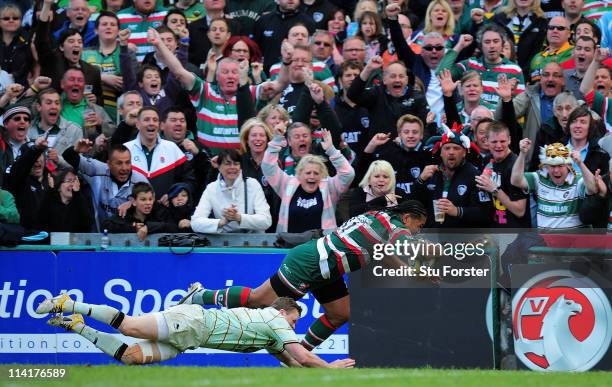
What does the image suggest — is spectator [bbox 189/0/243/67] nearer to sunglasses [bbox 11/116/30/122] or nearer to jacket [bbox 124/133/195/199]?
jacket [bbox 124/133/195/199]

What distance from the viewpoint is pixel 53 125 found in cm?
1579

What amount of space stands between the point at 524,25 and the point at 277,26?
11.5 ft

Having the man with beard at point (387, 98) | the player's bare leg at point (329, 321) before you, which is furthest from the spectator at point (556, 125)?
the player's bare leg at point (329, 321)

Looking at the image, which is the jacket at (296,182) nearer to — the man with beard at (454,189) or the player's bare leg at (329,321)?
the man with beard at (454,189)

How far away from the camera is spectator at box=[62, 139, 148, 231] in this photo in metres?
14.9

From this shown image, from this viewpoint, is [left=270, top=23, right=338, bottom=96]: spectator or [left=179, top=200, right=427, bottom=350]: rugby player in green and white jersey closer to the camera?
[left=179, top=200, right=427, bottom=350]: rugby player in green and white jersey

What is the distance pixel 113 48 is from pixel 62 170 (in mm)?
3332

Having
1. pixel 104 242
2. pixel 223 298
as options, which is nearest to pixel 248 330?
pixel 223 298

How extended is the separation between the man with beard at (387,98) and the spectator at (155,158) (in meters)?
2.34

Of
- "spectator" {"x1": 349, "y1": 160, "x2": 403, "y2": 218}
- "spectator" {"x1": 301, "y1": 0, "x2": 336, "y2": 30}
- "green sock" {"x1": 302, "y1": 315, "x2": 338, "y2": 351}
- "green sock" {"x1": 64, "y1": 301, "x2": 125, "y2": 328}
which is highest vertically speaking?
"spectator" {"x1": 301, "y1": 0, "x2": 336, "y2": 30}

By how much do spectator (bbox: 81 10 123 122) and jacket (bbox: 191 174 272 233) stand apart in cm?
317

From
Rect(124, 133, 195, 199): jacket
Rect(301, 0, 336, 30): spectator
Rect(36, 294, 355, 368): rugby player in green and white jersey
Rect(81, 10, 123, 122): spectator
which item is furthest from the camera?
Rect(301, 0, 336, 30): spectator

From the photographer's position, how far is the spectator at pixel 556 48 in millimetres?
16500

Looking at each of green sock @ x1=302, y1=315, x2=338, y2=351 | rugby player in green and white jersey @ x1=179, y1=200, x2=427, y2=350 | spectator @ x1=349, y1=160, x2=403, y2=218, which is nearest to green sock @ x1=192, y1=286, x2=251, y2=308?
rugby player in green and white jersey @ x1=179, y1=200, x2=427, y2=350
